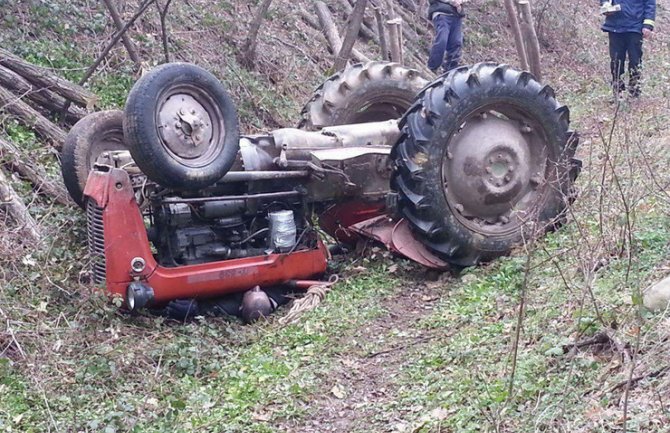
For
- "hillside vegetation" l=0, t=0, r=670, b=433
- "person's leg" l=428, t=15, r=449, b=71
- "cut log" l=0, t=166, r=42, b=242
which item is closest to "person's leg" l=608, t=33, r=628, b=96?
"person's leg" l=428, t=15, r=449, b=71

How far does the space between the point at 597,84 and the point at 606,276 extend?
29.6 ft

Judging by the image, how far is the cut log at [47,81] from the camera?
7.23 meters

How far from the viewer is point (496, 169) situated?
235 inches

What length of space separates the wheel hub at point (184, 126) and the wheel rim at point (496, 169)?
5.46 ft

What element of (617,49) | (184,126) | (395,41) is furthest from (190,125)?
(617,49)

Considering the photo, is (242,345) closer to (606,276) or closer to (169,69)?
(169,69)

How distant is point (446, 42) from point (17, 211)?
6.44m

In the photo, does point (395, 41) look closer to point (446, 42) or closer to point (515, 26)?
point (446, 42)

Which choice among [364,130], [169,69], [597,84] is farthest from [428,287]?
[597,84]

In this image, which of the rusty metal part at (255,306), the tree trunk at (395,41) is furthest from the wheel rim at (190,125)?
the tree trunk at (395,41)

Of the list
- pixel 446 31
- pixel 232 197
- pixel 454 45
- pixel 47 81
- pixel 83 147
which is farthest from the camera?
pixel 454 45

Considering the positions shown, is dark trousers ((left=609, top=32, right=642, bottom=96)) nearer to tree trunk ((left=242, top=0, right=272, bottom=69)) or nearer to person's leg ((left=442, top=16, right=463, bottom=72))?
person's leg ((left=442, top=16, right=463, bottom=72))

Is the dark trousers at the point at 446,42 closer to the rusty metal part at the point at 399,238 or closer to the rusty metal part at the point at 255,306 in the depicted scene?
the rusty metal part at the point at 399,238

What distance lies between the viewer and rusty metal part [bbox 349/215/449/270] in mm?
5754
